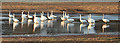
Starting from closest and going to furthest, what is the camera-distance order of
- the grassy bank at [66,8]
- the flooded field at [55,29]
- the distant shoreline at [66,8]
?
the flooded field at [55,29] → the distant shoreline at [66,8] → the grassy bank at [66,8]

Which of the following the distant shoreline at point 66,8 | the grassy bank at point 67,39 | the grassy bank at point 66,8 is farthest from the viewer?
the grassy bank at point 66,8

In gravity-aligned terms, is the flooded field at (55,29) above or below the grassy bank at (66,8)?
below

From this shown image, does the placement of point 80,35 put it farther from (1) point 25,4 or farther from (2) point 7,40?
(1) point 25,4

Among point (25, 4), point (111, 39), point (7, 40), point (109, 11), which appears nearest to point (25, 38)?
point (7, 40)

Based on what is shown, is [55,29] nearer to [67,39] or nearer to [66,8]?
[67,39]

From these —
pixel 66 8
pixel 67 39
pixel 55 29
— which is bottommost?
pixel 67 39

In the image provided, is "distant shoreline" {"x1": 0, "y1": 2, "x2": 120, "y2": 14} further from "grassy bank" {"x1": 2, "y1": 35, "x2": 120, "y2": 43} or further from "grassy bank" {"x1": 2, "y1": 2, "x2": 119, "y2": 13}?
"grassy bank" {"x1": 2, "y1": 35, "x2": 120, "y2": 43}

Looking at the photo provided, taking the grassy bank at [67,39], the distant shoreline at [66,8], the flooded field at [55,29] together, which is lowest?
the grassy bank at [67,39]

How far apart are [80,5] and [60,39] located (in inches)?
989

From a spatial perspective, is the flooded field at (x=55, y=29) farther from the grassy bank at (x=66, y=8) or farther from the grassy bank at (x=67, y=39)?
the grassy bank at (x=66, y=8)

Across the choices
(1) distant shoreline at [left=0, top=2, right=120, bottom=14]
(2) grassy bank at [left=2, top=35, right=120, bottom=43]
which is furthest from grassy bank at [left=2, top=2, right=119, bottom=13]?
(2) grassy bank at [left=2, top=35, right=120, bottom=43]

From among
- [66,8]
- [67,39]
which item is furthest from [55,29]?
[66,8]

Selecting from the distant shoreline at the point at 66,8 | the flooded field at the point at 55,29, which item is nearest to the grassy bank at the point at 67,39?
the flooded field at the point at 55,29

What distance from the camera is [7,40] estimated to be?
18.7m
